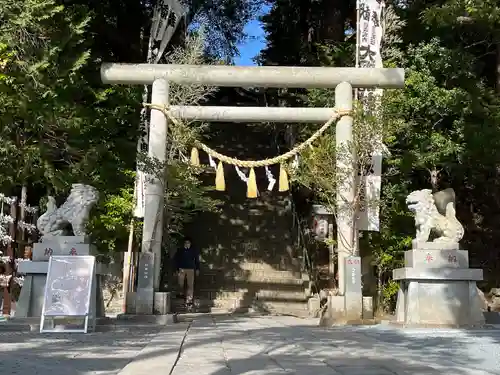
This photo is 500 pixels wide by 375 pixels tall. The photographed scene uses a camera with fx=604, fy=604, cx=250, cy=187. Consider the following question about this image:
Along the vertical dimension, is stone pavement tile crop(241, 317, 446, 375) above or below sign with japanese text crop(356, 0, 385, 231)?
below

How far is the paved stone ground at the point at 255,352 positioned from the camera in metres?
4.75

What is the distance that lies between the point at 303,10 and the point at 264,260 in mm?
8308

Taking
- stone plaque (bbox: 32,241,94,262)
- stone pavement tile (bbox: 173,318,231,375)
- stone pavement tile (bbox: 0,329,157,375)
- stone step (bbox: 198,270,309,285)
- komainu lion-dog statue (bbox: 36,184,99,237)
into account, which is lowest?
stone pavement tile (bbox: 0,329,157,375)

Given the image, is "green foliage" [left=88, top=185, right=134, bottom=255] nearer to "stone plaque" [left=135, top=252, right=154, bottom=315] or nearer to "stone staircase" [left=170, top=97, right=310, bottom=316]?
"stone staircase" [left=170, top=97, right=310, bottom=316]

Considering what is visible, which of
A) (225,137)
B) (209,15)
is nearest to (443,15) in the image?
(209,15)

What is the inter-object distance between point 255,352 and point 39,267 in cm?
474

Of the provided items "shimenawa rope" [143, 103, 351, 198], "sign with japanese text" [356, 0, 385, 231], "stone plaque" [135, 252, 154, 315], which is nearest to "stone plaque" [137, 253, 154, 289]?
"stone plaque" [135, 252, 154, 315]

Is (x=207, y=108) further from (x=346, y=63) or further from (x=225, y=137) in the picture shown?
(x=225, y=137)

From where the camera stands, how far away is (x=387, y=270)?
13.4m

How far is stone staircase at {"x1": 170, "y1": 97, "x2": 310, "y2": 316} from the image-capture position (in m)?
13.3

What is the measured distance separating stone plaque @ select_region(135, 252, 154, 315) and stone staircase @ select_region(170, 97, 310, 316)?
2.56 meters

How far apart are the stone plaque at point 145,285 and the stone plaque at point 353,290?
3331 millimetres

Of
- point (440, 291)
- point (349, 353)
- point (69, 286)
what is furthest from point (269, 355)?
point (440, 291)

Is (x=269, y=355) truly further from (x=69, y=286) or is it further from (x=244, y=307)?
(x=244, y=307)
